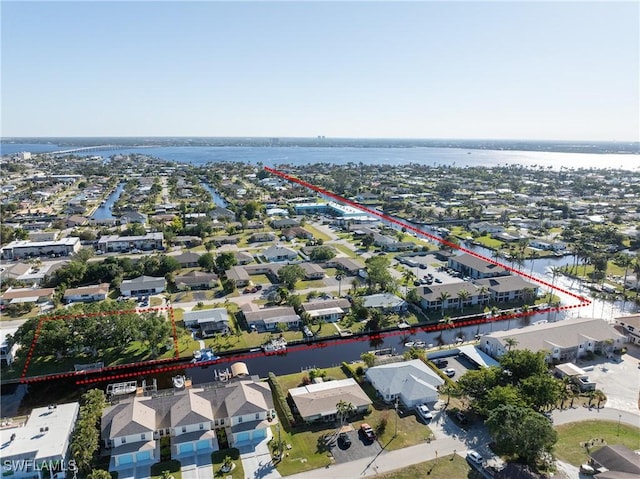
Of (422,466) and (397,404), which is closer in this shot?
(422,466)

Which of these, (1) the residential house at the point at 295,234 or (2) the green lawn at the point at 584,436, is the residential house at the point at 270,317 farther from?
(1) the residential house at the point at 295,234

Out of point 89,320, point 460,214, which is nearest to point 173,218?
point 89,320

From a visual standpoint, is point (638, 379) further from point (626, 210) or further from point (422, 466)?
point (626, 210)

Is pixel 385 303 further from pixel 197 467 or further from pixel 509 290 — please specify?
pixel 197 467

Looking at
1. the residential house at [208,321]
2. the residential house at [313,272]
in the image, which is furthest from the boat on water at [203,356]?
the residential house at [313,272]

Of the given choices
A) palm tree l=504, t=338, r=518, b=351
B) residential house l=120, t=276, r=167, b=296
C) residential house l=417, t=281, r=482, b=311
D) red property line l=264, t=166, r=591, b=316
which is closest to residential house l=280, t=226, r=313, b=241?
red property line l=264, t=166, r=591, b=316
